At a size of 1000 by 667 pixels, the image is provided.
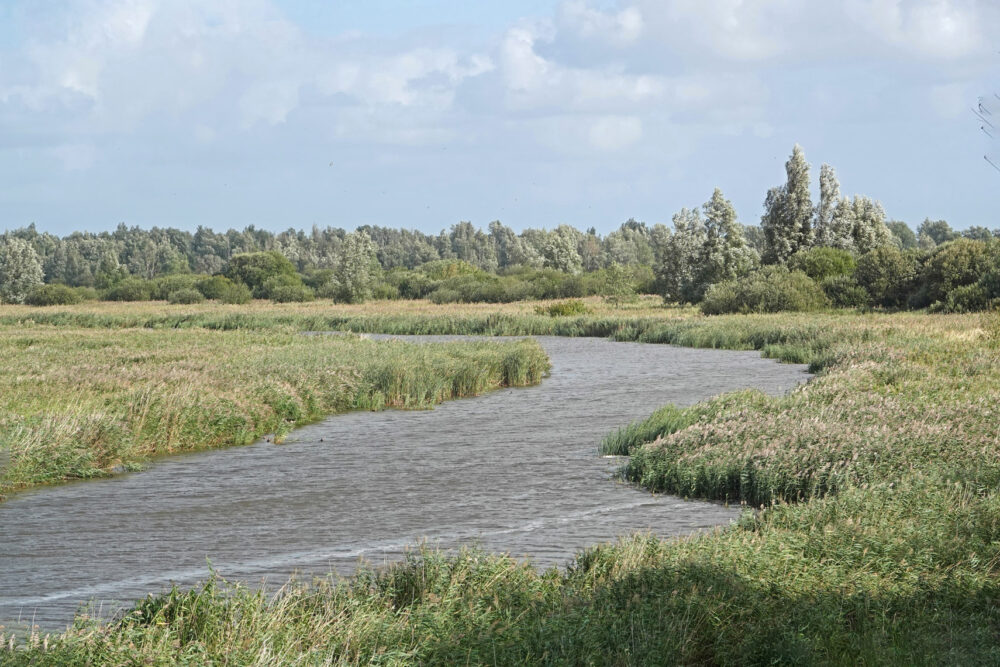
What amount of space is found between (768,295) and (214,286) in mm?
68145

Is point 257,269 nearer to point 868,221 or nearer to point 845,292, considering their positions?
point 868,221

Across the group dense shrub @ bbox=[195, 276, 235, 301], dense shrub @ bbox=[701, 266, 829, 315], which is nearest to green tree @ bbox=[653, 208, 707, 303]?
dense shrub @ bbox=[701, 266, 829, 315]

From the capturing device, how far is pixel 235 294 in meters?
112

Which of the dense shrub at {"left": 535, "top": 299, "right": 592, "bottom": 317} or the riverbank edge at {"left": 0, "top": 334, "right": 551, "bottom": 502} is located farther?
the dense shrub at {"left": 535, "top": 299, "right": 592, "bottom": 317}

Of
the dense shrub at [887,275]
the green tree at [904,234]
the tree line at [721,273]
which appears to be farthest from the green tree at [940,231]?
the dense shrub at [887,275]

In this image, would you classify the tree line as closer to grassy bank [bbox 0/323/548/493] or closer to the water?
grassy bank [bbox 0/323/548/493]

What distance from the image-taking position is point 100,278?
136375mm

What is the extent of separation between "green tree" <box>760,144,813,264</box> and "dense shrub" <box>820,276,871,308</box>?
13.5 metres

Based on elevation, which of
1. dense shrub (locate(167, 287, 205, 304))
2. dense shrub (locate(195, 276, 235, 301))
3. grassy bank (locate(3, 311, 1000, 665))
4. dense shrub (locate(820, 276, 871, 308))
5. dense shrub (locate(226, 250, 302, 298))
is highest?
dense shrub (locate(226, 250, 302, 298))

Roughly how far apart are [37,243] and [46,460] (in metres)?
200

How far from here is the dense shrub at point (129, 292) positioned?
117 metres

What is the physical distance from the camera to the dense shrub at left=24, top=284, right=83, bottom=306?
107125 mm

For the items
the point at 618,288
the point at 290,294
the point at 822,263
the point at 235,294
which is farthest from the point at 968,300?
the point at 235,294

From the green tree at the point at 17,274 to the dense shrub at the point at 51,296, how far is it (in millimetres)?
4925
